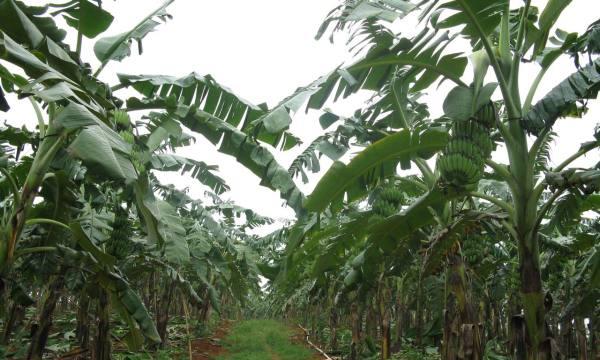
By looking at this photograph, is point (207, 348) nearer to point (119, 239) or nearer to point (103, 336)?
point (103, 336)

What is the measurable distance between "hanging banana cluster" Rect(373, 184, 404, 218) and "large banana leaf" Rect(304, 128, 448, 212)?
42 centimetres

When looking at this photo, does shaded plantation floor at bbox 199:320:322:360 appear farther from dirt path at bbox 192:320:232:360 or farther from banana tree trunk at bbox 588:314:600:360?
banana tree trunk at bbox 588:314:600:360

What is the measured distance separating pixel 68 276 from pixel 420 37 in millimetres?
4799

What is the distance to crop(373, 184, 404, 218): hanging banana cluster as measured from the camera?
15.3 ft

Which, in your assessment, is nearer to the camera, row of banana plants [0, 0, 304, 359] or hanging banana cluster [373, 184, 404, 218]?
row of banana plants [0, 0, 304, 359]

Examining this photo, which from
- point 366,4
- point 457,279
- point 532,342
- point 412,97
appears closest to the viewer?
point 532,342

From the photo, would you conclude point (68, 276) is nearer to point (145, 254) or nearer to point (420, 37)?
point (145, 254)

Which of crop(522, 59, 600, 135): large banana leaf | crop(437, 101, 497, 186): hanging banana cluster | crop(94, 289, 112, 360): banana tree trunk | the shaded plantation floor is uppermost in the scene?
crop(522, 59, 600, 135): large banana leaf

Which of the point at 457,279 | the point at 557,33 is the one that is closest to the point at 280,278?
the point at 457,279

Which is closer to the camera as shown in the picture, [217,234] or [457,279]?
[457,279]

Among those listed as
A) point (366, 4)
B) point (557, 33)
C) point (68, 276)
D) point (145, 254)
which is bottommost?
point (68, 276)

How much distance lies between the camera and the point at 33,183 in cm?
341

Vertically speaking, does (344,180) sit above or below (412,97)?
below

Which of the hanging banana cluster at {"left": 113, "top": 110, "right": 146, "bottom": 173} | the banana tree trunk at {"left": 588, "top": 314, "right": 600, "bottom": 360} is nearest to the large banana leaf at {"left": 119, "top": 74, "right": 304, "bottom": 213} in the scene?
the hanging banana cluster at {"left": 113, "top": 110, "right": 146, "bottom": 173}
